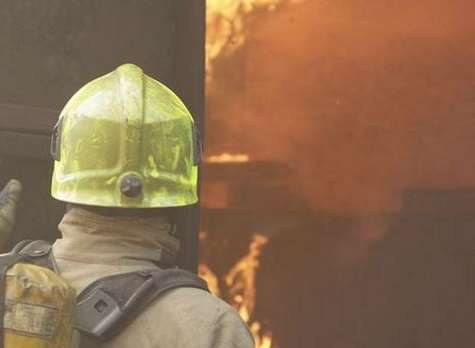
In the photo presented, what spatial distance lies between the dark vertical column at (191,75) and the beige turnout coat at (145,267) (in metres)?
2.48

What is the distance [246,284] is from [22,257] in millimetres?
3808

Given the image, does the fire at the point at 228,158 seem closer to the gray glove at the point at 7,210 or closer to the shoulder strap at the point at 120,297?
the gray glove at the point at 7,210

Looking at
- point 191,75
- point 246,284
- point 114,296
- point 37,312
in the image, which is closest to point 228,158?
point 246,284

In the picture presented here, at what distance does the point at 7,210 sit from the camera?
7.19ft

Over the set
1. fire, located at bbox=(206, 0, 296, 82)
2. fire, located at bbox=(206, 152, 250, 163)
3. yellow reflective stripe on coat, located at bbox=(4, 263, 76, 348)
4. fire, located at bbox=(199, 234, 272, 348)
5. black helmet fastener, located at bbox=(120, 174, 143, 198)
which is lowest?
fire, located at bbox=(199, 234, 272, 348)

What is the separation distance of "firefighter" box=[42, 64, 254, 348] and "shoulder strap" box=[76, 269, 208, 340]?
22mm

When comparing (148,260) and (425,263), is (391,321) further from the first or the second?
(148,260)

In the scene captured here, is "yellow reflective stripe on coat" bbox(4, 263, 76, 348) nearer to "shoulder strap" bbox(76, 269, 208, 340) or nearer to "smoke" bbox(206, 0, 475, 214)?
"shoulder strap" bbox(76, 269, 208, 340)

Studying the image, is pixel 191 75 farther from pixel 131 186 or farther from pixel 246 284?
pixel 131 186

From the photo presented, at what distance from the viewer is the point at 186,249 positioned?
4609 mm

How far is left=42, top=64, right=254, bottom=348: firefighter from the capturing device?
6.74ft

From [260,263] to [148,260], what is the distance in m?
3.80

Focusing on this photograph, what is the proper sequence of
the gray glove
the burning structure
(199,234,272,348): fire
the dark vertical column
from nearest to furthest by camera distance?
the gray glove < the dark vertical column < (199,234,272,348): fire < the burning structure

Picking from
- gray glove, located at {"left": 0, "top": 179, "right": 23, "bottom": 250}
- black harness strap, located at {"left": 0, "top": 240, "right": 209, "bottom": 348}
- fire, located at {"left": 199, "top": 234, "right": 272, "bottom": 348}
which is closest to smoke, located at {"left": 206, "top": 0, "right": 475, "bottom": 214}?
fire, located at {"left": 199, "top": 234, "right": 272, "bottom": 348}
